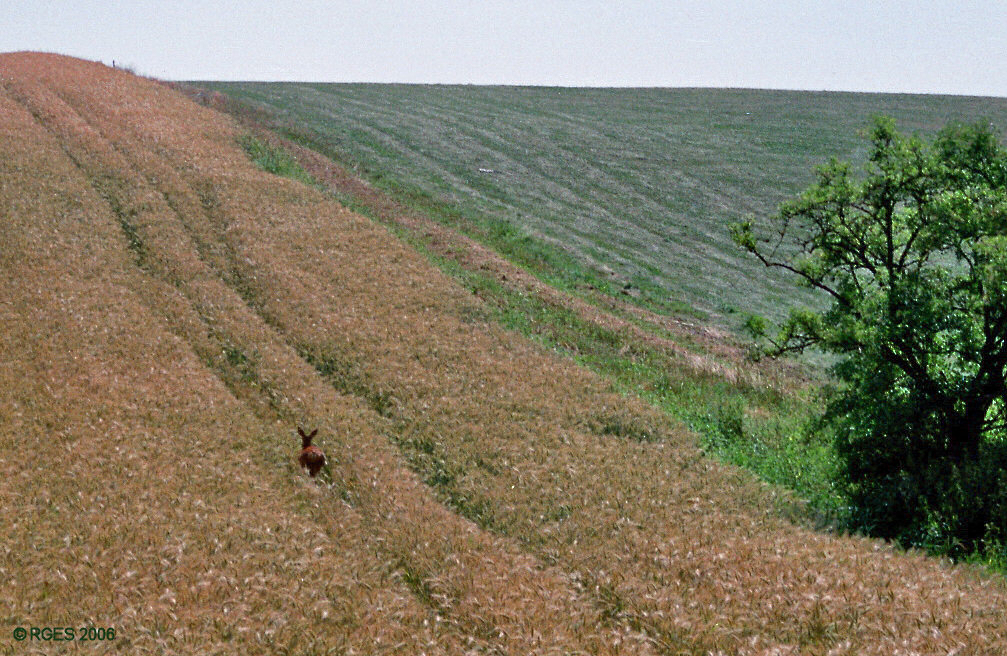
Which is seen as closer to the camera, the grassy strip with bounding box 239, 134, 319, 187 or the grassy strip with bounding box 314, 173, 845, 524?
the grassy strip with bounding box 314, 173, 845, 524

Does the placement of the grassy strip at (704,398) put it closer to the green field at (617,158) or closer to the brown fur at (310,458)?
the brown fur at (310,458)

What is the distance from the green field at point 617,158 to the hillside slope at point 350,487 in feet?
42.2

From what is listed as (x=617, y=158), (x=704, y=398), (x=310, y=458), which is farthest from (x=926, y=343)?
(x=617, y=158)

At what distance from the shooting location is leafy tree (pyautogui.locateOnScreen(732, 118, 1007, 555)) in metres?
14.0

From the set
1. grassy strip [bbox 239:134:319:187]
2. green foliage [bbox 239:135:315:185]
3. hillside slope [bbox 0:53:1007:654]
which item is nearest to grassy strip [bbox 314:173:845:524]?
hillside slope [bbox 0:53:1007:654]

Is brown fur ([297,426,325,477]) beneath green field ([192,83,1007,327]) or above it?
beneath

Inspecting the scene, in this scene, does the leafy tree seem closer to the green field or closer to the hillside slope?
the hillside slope

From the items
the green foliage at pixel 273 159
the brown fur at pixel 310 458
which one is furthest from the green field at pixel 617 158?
the brown fur at pixel 310 458

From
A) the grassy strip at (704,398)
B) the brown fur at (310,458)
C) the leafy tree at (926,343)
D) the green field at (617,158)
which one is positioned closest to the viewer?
the brown fur at (310,458)

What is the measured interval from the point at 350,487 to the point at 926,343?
11.9 meters

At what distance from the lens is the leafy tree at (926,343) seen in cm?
1401

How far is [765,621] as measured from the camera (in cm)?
970

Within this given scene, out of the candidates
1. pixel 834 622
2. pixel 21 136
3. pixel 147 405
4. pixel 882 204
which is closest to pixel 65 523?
pixel 147 405

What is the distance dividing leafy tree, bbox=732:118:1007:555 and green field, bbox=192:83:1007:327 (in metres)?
13.2
